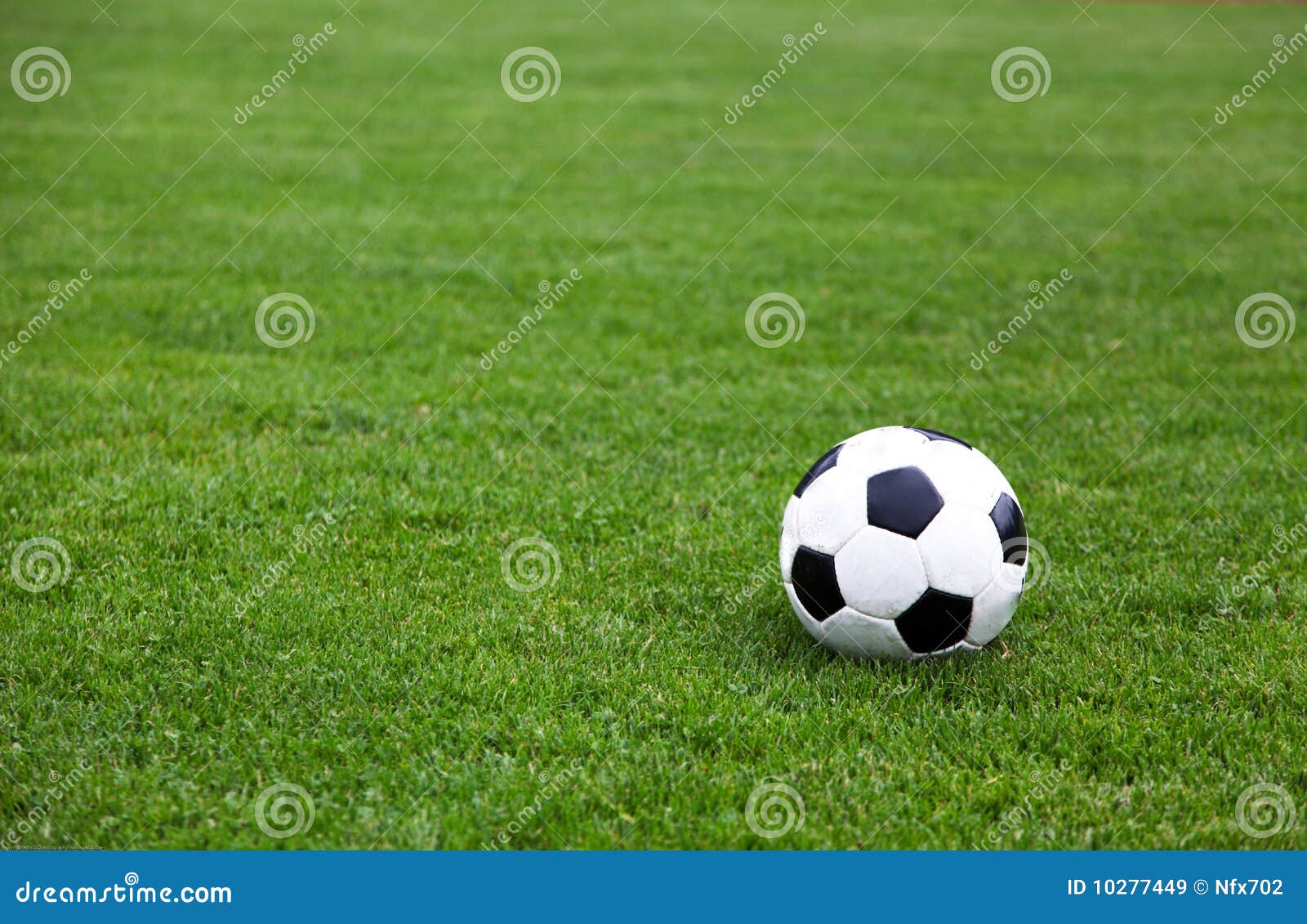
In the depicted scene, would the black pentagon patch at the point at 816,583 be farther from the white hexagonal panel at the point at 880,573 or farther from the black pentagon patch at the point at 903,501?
the black pentagon patch at the point at 903,501

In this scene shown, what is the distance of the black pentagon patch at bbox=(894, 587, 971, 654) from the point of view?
13.7 feet

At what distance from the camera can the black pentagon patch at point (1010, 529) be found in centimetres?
431

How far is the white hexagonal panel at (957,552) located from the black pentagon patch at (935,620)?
39 mm

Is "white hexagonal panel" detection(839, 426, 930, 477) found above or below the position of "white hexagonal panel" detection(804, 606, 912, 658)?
above

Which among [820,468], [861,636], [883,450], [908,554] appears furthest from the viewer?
[820,468]

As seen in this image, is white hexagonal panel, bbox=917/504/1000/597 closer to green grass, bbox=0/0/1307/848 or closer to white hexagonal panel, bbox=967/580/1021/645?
white hexagonal panel, bbox=967/580/1021/645

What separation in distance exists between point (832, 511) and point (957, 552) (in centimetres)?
50

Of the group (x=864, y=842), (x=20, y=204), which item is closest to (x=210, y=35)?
(x=20, y=204)

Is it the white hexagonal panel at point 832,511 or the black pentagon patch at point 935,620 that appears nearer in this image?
the black pentagon patch at point 935,620

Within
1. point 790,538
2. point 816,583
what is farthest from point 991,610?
point 790,538

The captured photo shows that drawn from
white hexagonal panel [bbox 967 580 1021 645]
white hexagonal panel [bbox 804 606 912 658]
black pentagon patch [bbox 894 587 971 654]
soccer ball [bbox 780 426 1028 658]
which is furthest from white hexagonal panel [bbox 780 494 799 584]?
white hexagonal panel [bbox 967 580 1021 645]

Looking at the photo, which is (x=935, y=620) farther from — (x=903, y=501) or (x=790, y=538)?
(x=790, y=538)

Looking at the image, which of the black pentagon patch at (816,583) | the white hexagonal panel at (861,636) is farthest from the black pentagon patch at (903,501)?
the white hexagonal panel at (861,636)

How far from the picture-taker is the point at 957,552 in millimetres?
4188
